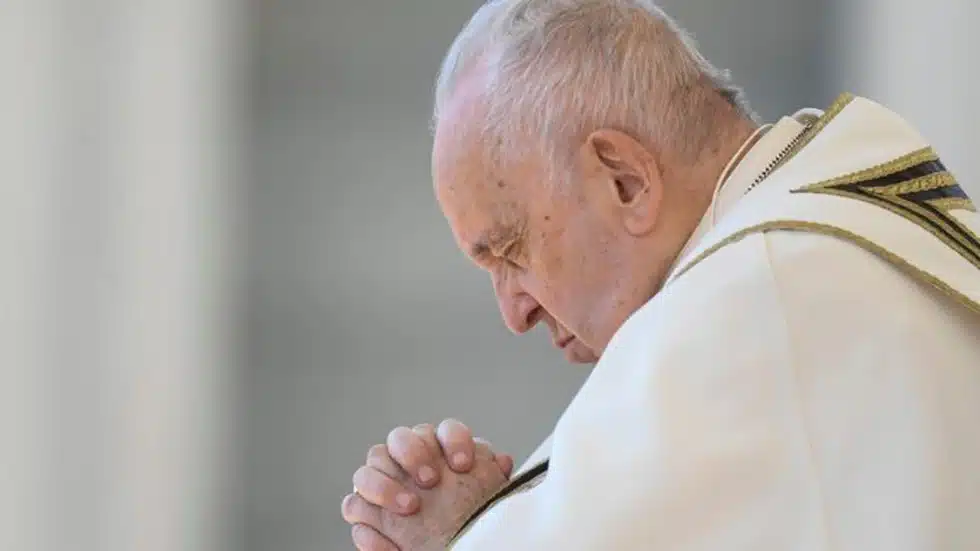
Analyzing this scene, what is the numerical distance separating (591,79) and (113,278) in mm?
2855

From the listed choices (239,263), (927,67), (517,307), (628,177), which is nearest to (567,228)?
(628,177)

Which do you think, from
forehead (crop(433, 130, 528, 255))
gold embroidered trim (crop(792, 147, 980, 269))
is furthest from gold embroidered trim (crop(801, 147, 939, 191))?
forehead (crop(433, 130, 528, 255))

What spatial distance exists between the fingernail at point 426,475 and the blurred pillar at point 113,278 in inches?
97.8

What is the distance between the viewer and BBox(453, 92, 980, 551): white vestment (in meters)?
1.75

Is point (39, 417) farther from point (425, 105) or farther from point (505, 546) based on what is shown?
point (505, 546)

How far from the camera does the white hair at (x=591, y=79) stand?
216cm

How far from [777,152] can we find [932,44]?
2144 mm

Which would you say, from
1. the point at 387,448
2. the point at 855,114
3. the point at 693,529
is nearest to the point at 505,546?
the point at 693,529

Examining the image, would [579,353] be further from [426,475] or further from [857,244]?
[857,244]

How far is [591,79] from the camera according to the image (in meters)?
2.17

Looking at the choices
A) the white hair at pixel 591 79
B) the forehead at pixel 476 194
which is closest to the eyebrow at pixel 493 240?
the forehead at pixel 476 194

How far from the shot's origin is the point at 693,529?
1.76m

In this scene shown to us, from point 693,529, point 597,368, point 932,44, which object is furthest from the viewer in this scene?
point 932,44

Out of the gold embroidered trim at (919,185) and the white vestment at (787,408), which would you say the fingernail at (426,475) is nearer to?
the white vestment at (787,408)
